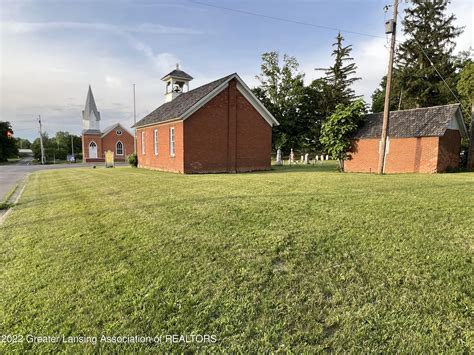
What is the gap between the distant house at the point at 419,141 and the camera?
1720 cm

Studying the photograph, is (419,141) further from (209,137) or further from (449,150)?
(209,137)

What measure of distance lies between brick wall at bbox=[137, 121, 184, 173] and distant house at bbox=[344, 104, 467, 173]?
13.1m

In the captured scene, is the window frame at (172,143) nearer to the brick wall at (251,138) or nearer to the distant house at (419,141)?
the brick wall at (251,138)

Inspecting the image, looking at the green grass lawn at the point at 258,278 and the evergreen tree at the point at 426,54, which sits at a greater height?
the evergreen tree at the point at 426,54

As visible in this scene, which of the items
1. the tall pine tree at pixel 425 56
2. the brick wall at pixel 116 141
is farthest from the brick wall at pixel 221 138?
the brick wall at pixel 116 141

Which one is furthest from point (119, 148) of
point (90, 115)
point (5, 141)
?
point (5, 141)

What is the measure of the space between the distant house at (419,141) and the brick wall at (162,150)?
13108mm

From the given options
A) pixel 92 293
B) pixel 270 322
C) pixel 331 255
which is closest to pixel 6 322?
pixel 92 293

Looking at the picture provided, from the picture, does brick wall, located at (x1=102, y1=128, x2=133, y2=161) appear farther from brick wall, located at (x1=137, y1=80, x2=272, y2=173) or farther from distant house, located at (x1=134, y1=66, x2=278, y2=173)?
brick wall, located at (x1=137, y1=80, x2=272, y2=173)

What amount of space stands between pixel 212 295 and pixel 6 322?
93.4 inches

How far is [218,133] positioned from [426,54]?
32.9 m

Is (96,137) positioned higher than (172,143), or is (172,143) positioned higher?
(96,137)

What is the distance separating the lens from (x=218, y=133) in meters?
19.2

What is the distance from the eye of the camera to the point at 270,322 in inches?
120
